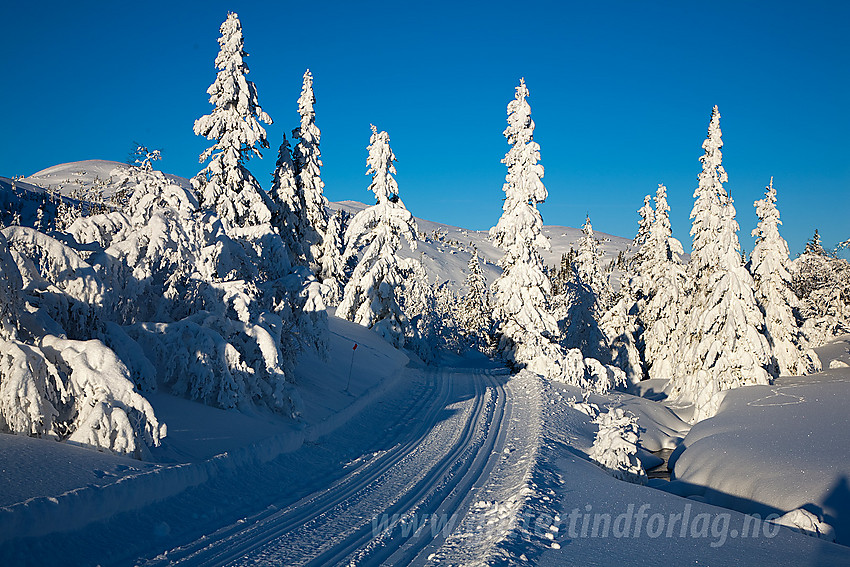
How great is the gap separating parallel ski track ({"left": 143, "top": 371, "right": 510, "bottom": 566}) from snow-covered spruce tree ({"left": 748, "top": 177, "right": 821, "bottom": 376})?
24317 millimetres

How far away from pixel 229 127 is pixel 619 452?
1942cm

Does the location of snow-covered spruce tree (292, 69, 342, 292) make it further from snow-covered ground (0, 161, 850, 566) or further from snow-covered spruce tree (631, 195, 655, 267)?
snow-covered spruce tree (631, 195, 655, 267)

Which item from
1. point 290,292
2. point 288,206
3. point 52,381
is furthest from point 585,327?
point 52,381

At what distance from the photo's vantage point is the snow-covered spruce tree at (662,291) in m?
36.1

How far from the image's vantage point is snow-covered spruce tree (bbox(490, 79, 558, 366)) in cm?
2806

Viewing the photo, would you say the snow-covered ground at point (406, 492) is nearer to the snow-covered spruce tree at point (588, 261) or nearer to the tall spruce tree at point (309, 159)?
the tall spruce tree at point (309, 159)

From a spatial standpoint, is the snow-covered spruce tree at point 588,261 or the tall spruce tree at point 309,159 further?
the snow-covered spruce tree at point 588,261

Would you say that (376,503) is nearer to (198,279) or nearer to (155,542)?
(155,542)

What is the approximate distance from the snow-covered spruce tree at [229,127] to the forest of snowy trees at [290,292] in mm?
82

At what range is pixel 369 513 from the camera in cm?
897

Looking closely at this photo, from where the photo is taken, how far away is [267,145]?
23.2 meters

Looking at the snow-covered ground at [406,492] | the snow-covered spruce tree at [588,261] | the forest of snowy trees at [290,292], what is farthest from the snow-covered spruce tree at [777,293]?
the snow-covered ground at [406,492]

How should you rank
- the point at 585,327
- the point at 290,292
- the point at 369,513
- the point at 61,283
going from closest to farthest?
the point at 369,513 → the point at 61,283 → the point at 290,292 → the point at 585,327

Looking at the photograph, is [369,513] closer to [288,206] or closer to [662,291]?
[288,206]
